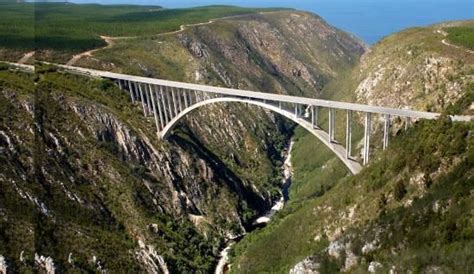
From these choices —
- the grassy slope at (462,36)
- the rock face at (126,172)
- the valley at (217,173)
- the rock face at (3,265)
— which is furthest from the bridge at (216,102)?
the rock face at (3,265)

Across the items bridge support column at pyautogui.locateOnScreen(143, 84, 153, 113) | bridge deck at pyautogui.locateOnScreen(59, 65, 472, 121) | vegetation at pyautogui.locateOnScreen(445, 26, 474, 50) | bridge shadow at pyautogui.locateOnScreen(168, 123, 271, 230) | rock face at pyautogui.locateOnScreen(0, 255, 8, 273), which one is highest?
vegetation at pyautogui.locateOnScreen(445, 26, 474, 50)

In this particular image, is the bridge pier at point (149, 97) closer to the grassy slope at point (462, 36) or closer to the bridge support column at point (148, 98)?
the bridge support column at point (148, 98)

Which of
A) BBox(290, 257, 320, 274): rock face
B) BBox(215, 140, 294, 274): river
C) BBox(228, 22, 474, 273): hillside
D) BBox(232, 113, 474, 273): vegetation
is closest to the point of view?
BBox(232, 113, 474, 273): vegetation

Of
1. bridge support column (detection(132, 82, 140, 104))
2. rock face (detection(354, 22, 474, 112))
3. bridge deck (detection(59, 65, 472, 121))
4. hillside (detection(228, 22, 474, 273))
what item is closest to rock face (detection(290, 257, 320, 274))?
hillside (detection(228, 22, 474, 273))

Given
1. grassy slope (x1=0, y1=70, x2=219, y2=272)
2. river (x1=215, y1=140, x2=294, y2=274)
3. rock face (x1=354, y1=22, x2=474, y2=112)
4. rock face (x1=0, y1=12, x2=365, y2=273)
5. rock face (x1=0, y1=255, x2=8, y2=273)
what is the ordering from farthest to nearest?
1. rock face (x1=354, y1=22, x2=474, y2=112)
2. river (x1=215, y1=140, x2=294, y2=274)
3. rock face (x1=0, y1=12, x2=365, y2=273)
4. grassy slope (x1=0, y1=70, x2=219, y2=272)
5. rock face (x1=0, y1=255, x2=8, y2=273)

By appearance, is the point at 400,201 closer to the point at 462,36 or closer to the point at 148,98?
the point at 148,98

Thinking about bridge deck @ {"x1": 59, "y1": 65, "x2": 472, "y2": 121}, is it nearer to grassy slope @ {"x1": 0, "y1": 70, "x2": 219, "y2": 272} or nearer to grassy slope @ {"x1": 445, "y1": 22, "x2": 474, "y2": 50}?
grassy slope @ {"x1": 0, "y1": 70, "x2": 219, "y2": 272}
